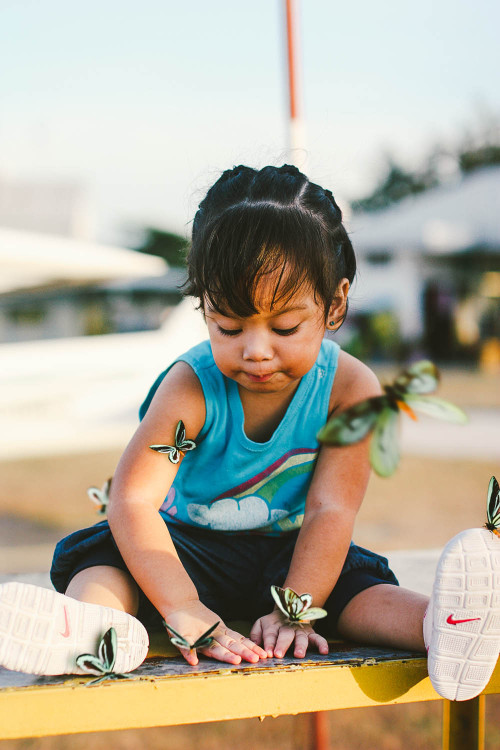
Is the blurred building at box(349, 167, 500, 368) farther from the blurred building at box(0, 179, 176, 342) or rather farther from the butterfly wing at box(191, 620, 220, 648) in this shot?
the butterfly wing at box(191, 620, 220, 648)

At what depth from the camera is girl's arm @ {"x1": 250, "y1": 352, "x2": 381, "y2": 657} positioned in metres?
1.14

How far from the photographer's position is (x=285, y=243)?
1.13 metres

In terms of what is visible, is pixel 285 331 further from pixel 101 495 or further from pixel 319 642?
pixel 101 495

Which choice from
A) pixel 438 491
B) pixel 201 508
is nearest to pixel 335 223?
pixel 201 508

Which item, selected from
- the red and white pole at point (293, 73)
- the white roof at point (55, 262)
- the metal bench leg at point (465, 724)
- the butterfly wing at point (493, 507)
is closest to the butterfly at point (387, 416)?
the butterfly wing at point (493, 507)

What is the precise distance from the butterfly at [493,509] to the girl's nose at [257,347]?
0.38 meters

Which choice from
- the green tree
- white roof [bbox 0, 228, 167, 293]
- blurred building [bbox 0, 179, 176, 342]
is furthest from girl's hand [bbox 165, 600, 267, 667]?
the green tree

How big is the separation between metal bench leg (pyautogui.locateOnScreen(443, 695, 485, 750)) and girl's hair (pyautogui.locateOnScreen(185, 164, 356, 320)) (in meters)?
0.71

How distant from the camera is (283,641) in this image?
1.09m

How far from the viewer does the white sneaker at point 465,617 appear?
0.95m

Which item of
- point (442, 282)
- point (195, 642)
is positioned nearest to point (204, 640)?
point (195, 642)

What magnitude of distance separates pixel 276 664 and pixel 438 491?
3.60 metres

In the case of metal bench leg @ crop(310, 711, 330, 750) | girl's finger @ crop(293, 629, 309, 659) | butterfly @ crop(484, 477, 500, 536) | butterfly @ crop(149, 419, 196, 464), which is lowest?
metal bench leg @ crop(310, 711, 330, 750)

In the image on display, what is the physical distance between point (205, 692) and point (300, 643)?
167mm
